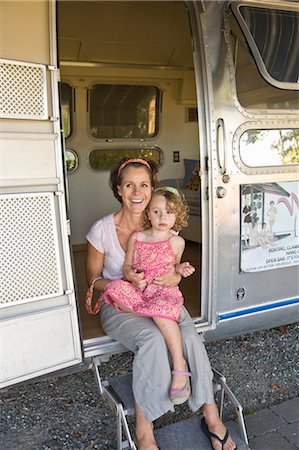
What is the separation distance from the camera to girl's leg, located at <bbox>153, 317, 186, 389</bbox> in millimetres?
2236

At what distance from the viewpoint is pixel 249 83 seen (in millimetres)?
3029

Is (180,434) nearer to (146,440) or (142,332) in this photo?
(146,440)

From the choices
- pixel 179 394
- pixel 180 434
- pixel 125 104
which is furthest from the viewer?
pixel 125 104

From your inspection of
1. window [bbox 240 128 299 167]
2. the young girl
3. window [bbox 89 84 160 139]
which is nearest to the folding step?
the young girl

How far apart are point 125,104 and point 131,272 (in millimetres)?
3759

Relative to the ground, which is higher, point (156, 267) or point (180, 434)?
point (156, 267)

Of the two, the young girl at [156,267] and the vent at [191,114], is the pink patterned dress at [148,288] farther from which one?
the vent at [191,114]

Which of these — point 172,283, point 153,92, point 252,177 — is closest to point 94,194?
point 153,92

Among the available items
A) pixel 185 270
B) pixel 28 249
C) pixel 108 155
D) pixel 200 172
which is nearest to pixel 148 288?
pixel 185 270

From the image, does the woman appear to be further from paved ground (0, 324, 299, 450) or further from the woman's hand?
paved ground (0, 324, 299, 450)

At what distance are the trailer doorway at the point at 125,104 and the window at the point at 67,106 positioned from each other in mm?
11

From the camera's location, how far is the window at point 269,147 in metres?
3.06

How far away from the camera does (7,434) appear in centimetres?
268

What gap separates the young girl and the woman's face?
0.18 feet
